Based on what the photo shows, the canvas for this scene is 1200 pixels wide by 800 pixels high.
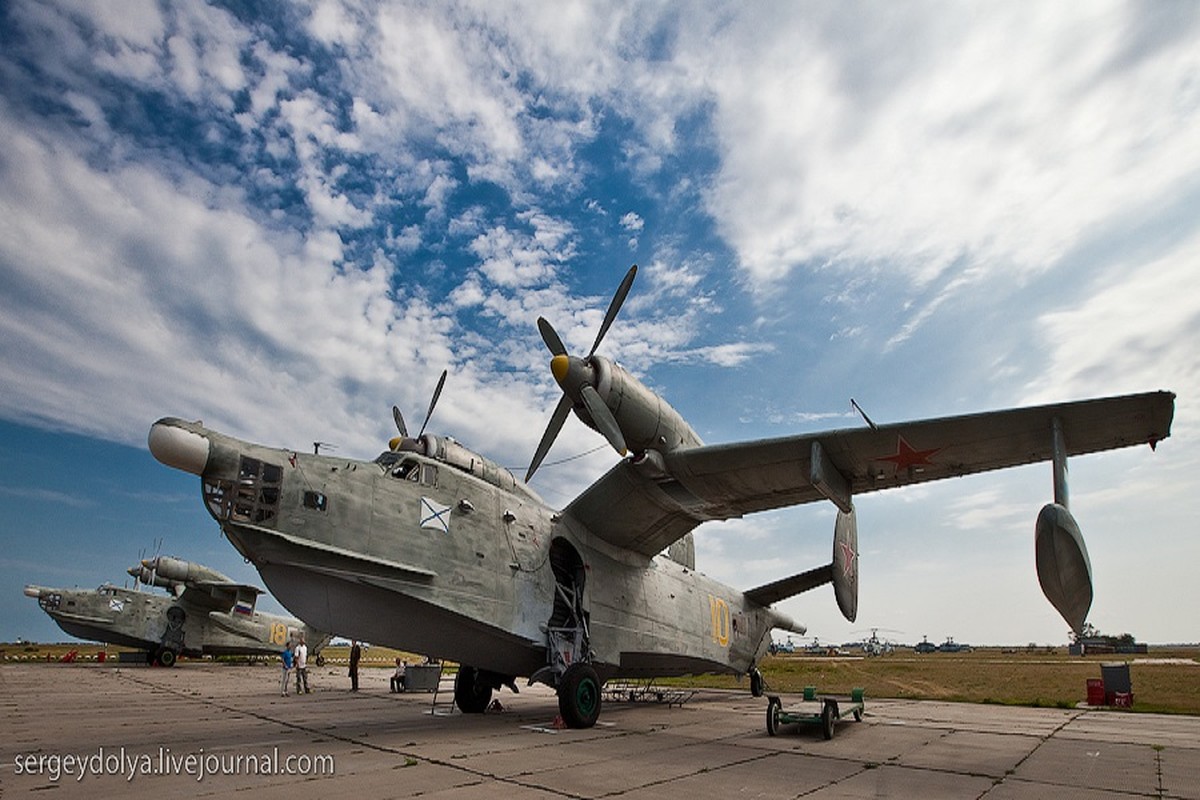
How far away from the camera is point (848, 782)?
7.18 metres

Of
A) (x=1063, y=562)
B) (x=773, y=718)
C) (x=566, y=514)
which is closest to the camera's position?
(x=1063, y=562)

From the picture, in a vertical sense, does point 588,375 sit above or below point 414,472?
above

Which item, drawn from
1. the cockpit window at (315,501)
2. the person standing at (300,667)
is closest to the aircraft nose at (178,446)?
the cockpit window at (315,501)

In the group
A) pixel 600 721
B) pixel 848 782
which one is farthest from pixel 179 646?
pixel 848 782

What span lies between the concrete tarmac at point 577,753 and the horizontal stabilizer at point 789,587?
2.95 m

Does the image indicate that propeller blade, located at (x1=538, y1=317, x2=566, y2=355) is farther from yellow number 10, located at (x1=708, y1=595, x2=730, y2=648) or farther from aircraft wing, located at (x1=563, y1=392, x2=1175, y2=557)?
yellow number 10, located at (x1=708, y1=595, x2=730, y2=648)

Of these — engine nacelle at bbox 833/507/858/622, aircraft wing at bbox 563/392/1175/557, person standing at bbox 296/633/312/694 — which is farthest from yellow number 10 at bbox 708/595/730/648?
person standing at bbox 296/633/312/694

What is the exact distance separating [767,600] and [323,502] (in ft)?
41.5

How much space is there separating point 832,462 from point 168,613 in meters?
33.7

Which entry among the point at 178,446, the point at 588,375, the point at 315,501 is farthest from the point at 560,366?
the point at 178,446

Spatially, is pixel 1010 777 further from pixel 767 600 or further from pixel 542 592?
pixel 767 600

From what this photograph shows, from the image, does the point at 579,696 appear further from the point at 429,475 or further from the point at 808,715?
the point at 429,475

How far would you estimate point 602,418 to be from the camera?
33.9 ft

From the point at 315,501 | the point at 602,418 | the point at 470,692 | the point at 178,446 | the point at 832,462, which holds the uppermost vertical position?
the point at 602,418
